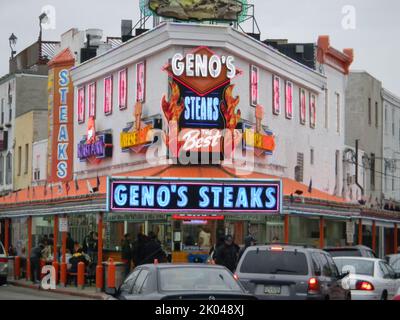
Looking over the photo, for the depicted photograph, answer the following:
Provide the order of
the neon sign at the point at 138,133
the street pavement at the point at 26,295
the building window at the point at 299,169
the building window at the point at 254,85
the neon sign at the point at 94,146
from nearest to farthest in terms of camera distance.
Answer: the street pavement at the point at 26,295, the neon sign at the point at 138,133, the building window at the point at 254,85, the neon sign at the point at 94,146, the building window at the point at 299,169

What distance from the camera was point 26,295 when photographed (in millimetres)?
32500

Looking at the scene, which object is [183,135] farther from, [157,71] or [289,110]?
[289,110]

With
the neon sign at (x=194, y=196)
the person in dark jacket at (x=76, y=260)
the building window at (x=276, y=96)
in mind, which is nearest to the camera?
the neon sign at (x=194, y=196)

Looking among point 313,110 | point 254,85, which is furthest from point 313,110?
point 254,85

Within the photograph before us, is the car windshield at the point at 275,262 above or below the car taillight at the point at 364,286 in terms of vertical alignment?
above

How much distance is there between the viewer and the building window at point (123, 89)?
140 ft

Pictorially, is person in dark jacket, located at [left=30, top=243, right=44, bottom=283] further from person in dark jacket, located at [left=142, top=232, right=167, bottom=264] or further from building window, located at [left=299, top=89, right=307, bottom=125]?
building window, located at [left=299, top=89, right=307, bottom=125]

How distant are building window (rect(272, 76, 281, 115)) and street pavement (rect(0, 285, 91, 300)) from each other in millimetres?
13962

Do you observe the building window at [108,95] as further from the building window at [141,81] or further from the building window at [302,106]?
the building window at [302,106]

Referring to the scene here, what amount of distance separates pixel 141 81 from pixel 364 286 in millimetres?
19731

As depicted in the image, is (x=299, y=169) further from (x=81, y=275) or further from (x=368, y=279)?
(x=368, y=279)

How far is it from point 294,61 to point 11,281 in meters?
16.3

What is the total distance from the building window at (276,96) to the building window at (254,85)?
71.4 inches

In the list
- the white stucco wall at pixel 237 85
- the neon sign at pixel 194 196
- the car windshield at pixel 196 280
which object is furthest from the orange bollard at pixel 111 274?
the car windshield at pixel 196 280
